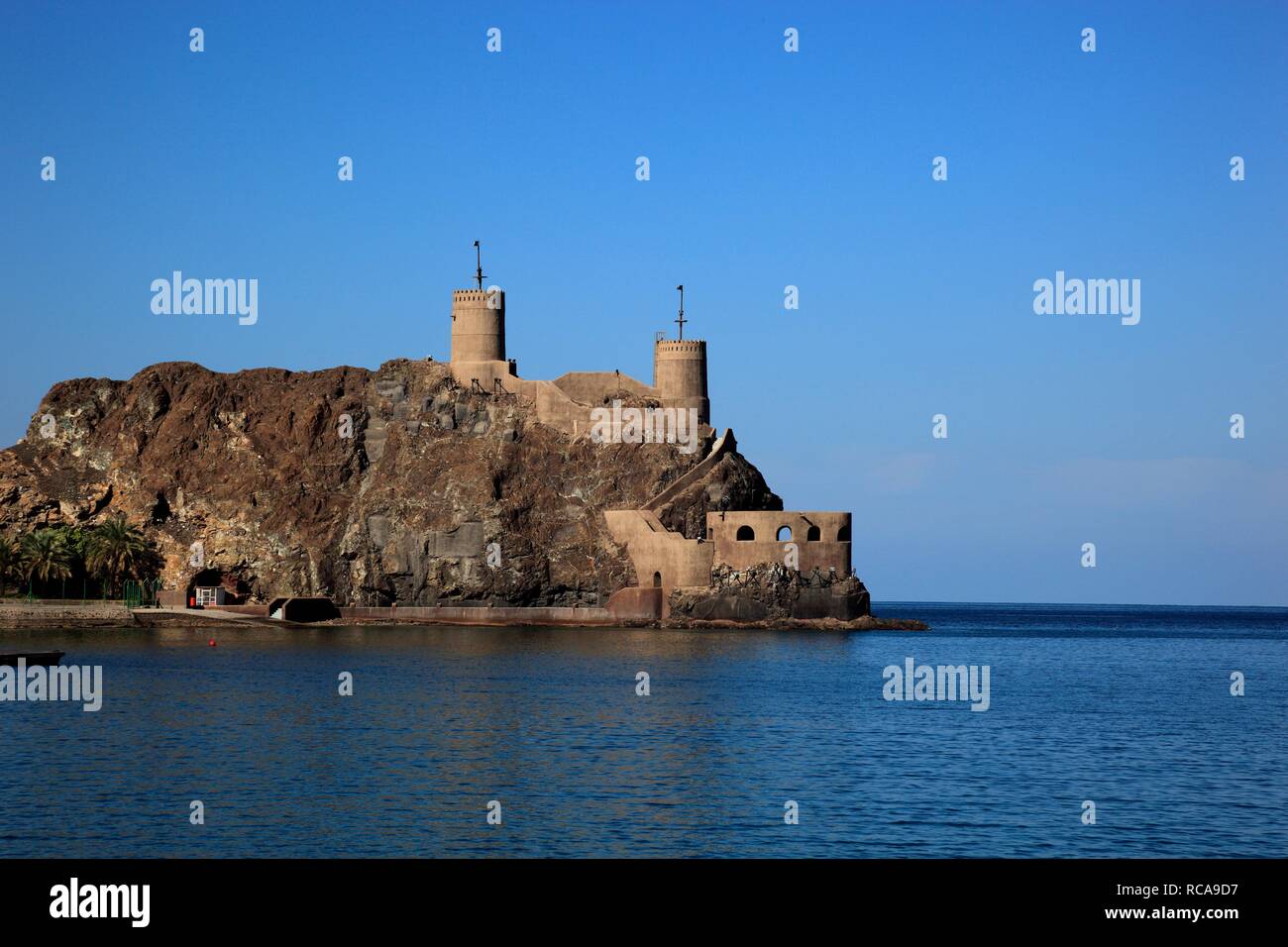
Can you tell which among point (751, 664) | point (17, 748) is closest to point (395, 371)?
point (751, 664)

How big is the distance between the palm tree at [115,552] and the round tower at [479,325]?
3083 cm

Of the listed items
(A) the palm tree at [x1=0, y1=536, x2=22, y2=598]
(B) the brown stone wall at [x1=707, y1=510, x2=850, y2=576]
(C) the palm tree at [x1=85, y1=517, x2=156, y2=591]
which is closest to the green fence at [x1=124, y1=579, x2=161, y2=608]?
A: (C) the palm tree at [x1=85, y1=517, x2=156, y2=591]

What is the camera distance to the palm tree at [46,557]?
116875mm

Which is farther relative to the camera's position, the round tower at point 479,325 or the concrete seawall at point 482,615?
the round tower at point 479,325

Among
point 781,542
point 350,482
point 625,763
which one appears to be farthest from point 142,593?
point 625,763

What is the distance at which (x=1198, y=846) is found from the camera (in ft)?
98.7

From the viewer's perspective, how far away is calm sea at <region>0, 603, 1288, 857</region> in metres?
30.3

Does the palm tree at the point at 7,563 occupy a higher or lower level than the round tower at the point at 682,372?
lower

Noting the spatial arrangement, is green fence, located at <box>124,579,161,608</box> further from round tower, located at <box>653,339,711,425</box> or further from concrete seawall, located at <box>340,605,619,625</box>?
round tower, located at <box>653,339,711,425</box>

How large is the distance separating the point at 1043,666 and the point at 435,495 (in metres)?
53.1

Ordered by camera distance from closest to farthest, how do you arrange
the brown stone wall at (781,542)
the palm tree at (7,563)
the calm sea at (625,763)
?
the calm sea at (625,763), the brown stone wall at (781,542), the palm tree at (7,563)

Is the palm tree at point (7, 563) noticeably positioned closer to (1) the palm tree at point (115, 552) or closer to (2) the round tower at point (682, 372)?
(1) the palm tree at point (115, 552)

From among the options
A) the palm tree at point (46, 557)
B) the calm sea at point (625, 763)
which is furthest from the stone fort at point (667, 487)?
the palm tree at point (46, 557)
